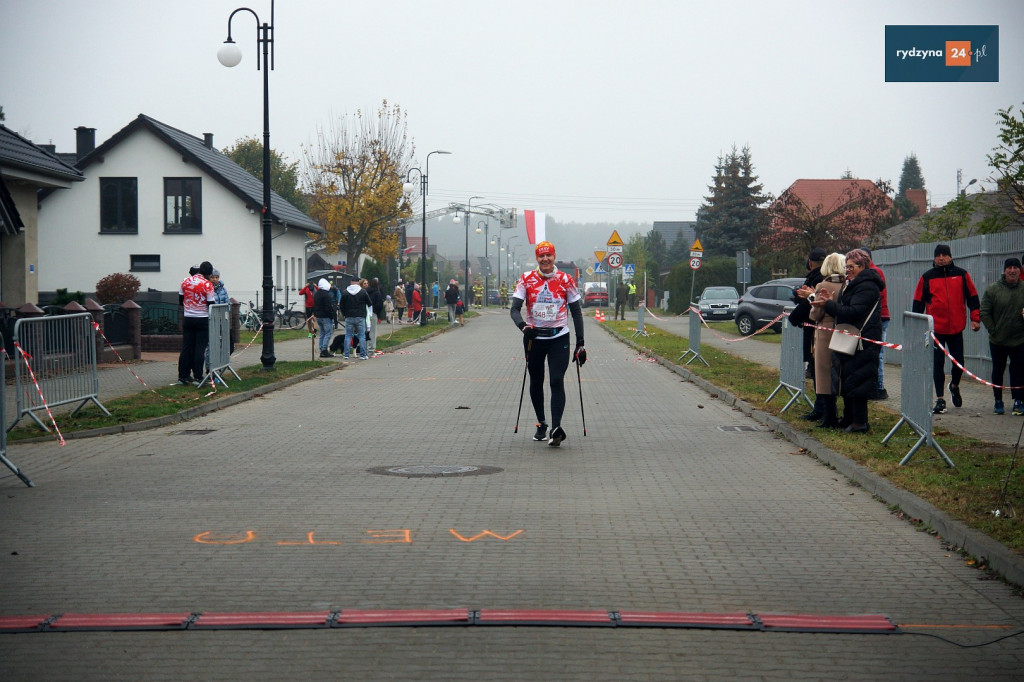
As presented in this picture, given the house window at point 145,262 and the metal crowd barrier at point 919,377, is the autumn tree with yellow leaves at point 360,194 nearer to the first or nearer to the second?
the house window at point 145,262

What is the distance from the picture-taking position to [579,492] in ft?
26.7

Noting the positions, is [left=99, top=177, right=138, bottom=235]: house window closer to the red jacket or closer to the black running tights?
the black running tights

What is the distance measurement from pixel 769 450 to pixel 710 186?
6523cm

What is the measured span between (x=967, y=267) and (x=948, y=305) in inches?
226

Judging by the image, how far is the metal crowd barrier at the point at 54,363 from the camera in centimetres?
1105

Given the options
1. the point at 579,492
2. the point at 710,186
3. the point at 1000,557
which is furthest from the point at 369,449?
the point at 710,186

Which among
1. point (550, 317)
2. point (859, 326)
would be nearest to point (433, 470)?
point (550, 317)

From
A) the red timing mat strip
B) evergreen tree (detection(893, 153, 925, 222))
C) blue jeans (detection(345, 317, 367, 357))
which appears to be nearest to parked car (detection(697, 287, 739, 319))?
blue jeans (detection(345, 317, 367, 357))

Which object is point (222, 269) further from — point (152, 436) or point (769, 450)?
point (769, 450)

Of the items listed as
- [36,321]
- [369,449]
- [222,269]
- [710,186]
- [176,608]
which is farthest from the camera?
[710,186]

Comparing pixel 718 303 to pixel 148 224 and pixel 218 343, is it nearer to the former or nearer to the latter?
pixel 148 224

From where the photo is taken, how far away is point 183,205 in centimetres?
4144

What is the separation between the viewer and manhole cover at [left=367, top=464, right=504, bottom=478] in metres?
8.88

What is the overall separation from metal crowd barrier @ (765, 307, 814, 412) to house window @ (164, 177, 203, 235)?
105 ft
